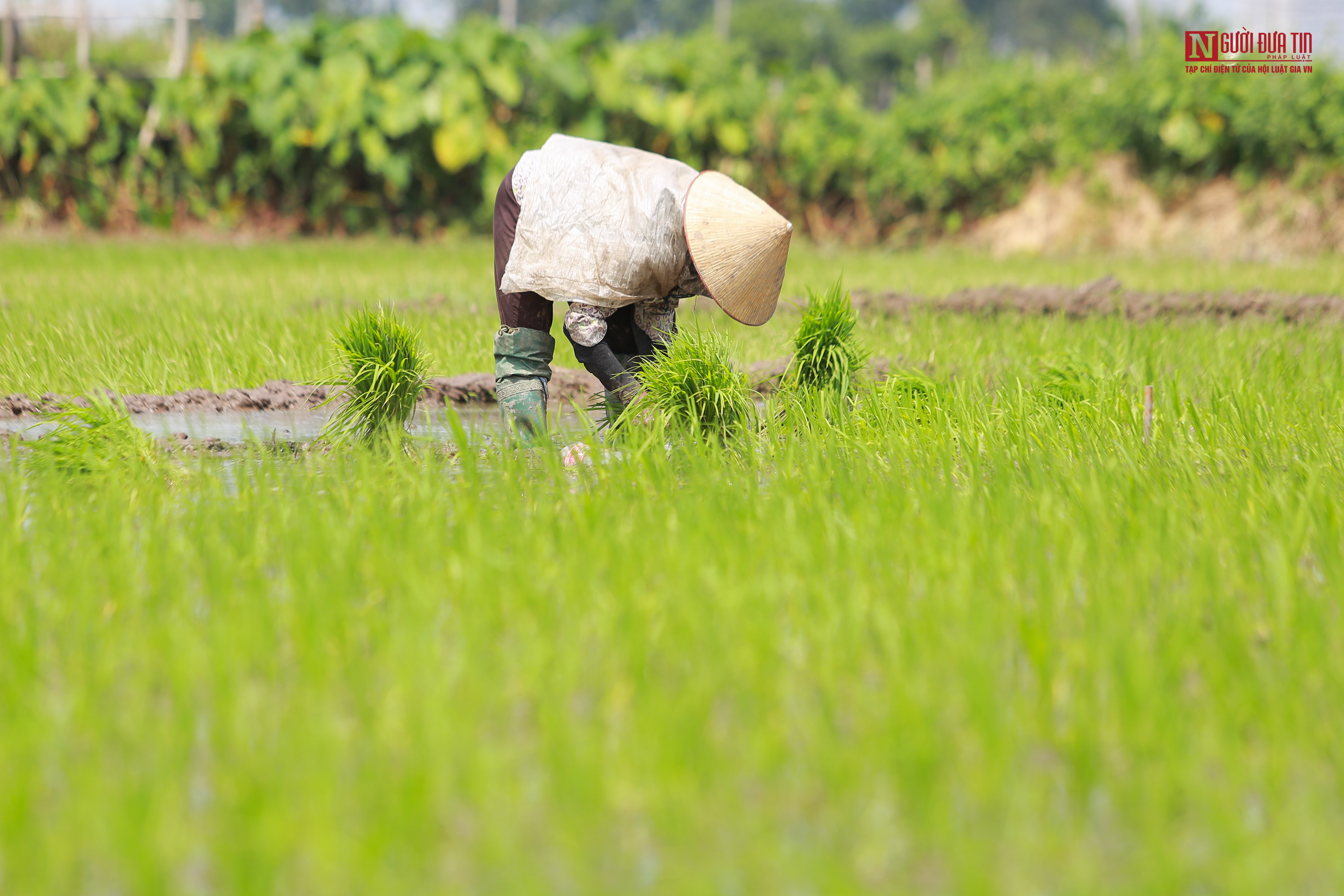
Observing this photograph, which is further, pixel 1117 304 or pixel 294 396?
pixel 1117 304

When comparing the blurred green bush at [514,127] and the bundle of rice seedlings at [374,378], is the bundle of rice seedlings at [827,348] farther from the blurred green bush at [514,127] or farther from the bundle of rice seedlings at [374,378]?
the blurred green bush at [514,127]

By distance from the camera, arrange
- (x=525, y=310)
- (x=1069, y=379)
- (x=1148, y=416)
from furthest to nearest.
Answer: (x=1069, y=379)
(x=525, y=310)
(x=1148, y=416)

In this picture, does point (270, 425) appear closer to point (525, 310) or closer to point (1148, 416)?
point (525, 310)

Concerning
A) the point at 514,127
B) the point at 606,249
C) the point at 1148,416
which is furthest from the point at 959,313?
the point at 514,127

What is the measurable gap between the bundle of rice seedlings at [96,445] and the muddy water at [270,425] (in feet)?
0.29

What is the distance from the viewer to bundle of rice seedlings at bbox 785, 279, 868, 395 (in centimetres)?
376

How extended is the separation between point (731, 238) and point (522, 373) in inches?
31.1

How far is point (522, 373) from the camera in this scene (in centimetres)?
365

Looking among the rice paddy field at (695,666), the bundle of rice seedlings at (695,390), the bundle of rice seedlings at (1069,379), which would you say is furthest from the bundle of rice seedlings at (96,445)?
the bundle of rice seedlings at (1069,379)

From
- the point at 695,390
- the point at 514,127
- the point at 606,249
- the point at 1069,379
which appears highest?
the point at 514,127

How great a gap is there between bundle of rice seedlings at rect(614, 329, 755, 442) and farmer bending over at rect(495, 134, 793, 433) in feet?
0.41

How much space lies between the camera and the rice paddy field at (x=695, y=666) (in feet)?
4.62

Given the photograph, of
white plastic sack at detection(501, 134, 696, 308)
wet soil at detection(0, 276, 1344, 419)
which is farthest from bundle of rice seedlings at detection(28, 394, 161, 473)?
white plastic sack at detection(501, 134, 696, 308)

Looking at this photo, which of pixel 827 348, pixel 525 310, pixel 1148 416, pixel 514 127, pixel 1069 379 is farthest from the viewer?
pixel 514 127
